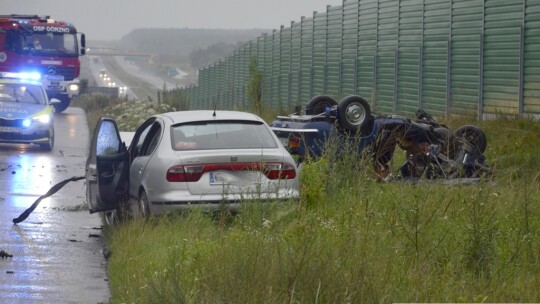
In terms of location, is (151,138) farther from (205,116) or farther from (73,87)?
(73,87)

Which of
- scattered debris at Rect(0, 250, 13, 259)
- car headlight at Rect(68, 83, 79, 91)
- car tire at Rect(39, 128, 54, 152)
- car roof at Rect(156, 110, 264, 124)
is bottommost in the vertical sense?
car tire at Rect(39, 128, 54, 152)

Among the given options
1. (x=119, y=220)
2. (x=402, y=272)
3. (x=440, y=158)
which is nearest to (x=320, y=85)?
(x=440, y=158)

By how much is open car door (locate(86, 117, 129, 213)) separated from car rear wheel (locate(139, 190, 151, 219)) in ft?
1.98

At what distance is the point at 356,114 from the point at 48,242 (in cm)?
560

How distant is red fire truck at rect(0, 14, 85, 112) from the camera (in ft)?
149

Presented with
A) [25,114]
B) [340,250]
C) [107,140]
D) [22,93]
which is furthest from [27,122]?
[340,250]

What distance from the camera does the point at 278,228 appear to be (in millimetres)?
10828

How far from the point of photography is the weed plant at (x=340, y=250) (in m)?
8.27

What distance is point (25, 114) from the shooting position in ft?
92.0

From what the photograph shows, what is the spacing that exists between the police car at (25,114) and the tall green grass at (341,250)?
13.8m

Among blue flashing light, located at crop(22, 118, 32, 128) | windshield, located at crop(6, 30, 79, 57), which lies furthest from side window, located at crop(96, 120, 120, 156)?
windshield, located at crop(6, 30, 79, 57)

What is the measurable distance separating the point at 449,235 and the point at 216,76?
166 ft

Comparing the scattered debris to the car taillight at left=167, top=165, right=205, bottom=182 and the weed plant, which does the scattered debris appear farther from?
the car taillight at left=167, top=165, right=205, bottom=182

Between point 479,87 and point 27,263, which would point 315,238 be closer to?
point 27,263
